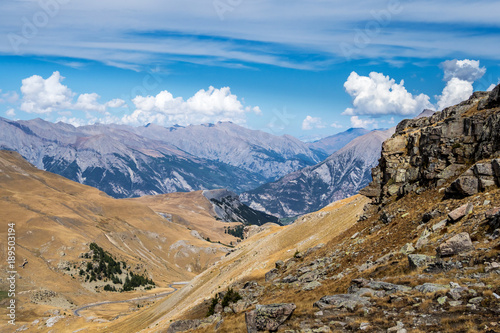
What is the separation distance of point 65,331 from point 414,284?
364ft

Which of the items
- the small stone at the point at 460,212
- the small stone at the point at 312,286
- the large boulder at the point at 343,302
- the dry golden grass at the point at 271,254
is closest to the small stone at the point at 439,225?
the small stone at the point at 460,212

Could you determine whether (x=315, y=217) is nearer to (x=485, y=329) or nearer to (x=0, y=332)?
(x=485, y=329)

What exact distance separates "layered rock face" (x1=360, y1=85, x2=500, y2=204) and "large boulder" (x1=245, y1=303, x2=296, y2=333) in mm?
20562

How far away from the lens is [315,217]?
288ft

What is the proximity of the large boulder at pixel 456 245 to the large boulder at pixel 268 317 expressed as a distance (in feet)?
37.8

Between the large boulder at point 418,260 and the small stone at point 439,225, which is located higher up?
the small stone at point 439,225

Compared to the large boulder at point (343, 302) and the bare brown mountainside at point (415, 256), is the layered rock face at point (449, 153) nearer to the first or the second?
the bare brown mountainside at point (415, 256)

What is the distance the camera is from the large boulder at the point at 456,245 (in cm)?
2456

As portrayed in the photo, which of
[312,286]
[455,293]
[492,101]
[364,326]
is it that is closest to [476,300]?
[455,293]

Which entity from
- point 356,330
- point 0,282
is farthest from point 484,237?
point 0,282

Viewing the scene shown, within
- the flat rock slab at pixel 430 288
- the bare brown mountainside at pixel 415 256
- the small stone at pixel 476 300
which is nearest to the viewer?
the small stone at pixel 476 300

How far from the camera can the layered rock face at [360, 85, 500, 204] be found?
1300 inches

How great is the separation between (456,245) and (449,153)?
18288 millimetres

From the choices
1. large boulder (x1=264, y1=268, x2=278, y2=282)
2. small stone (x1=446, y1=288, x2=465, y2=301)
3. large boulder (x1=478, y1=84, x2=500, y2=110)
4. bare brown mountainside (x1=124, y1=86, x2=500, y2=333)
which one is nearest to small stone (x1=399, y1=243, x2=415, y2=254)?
bare brown mountainside (x1=124, y1=86, x2=500, y2=333)
